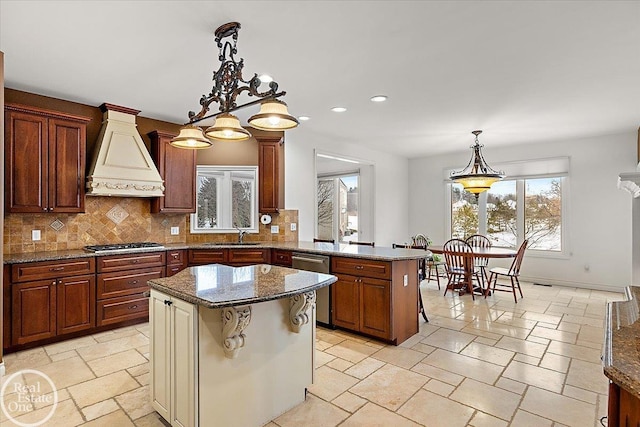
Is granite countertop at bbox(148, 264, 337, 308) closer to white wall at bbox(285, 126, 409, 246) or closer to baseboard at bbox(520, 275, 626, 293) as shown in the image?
white wall at bbox(285, 126, 409, 246)

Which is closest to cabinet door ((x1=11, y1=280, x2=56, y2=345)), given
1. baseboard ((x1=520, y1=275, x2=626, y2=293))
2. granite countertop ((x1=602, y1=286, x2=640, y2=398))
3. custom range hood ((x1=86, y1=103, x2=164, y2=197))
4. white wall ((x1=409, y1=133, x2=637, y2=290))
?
custom range hood ((x1=86, y1=103, x2=164, y2=197))

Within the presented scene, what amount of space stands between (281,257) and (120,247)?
6.24 ft

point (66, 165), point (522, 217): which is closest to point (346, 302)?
point (66, 165)

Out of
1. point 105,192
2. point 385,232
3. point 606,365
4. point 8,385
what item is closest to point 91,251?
point 105,192

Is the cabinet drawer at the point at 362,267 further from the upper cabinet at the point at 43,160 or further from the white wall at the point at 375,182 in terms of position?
the upper cabinet at the point at 43,160

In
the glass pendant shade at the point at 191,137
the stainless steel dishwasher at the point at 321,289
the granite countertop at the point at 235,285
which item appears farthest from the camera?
the stainless steel dishwasher at the point at 321,289

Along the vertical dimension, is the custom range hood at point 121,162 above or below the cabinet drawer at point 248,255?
above

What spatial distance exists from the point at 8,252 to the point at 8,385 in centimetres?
152

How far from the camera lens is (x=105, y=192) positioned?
3.97m

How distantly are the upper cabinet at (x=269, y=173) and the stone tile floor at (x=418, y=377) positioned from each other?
2101 millimetres

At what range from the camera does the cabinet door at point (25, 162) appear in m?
3.43

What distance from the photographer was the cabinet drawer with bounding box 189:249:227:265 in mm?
4574

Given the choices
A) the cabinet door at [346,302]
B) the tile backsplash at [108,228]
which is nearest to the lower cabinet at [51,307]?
the tile backsplash at [108,228]

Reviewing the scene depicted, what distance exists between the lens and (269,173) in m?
5.12
